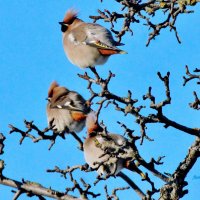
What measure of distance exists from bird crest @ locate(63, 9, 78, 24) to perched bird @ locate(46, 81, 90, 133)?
99cm

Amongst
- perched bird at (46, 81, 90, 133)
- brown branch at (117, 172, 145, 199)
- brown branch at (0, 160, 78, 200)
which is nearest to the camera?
brown branch at (0, 160, 78, 200)

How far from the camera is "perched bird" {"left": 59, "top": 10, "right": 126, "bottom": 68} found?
864cm

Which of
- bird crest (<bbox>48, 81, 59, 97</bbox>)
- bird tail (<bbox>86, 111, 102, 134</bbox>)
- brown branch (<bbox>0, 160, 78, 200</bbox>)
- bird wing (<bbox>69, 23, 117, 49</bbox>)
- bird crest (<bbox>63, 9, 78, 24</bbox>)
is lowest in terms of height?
brown branch (<bbox>0, 160, 78, 200</bbox>)

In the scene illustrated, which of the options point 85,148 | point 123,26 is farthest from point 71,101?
point 123,26

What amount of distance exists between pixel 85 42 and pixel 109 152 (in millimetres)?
3806

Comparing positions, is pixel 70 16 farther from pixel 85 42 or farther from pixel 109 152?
pixel 109 152

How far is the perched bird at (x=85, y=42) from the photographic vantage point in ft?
28.3

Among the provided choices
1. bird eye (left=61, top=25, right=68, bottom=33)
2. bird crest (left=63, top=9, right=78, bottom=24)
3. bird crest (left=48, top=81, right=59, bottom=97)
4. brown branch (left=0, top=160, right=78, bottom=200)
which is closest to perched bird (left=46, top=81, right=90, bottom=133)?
bird crest (left=48, top=81, right=59, bottom=97)

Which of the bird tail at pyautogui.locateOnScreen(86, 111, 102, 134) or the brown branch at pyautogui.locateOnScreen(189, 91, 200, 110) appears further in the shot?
the bird tail at pyautogui.locateOnScreen(86, 111, 102, 134)

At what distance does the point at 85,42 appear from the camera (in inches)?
361

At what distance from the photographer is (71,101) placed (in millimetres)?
9039

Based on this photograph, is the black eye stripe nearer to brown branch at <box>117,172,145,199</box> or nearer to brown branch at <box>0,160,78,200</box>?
brown branch at <box>117,172,145,199</box>

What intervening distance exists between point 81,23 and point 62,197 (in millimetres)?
4278

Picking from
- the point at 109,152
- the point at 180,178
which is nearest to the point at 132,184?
the point at 180,178
